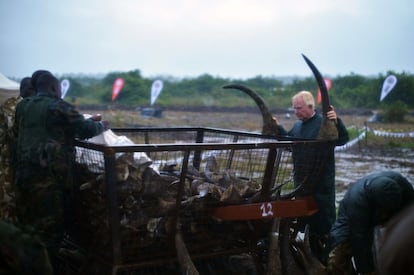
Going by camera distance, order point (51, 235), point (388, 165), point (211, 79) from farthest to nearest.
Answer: point (211, 79)
point (388, 165)
point (51, 235)

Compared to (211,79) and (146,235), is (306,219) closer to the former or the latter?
(146,235)

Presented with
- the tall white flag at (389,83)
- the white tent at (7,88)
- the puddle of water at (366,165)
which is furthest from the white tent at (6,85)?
the tall white flag at (389,83)

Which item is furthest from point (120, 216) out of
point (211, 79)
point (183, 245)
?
point (211, 79)

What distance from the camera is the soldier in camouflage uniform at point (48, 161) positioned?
4.05 m

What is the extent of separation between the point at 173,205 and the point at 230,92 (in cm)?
4060

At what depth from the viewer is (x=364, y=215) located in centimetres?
430

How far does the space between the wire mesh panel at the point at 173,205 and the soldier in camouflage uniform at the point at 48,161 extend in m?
0.11

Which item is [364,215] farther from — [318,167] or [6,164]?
[6,164]

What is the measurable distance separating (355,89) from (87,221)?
28.6m

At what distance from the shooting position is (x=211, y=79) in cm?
4931

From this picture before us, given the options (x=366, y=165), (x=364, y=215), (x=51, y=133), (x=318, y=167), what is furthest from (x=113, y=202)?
(x=366, y=165)

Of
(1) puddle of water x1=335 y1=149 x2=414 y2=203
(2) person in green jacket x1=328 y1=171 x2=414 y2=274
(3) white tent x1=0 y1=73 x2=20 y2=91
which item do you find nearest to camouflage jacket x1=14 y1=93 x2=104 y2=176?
(2) person in green jacket x1=328 y1=171 x2=414 y2=274

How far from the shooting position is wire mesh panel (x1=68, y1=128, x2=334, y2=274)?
3.78 metres

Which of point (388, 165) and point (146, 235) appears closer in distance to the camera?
point (146, 235)
